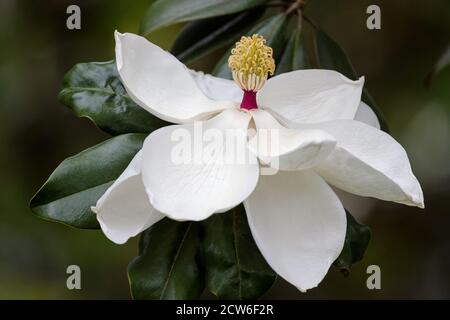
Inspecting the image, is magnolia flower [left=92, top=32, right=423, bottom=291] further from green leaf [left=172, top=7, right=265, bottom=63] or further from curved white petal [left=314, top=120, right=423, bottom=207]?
green leaf [left=172, top=7, right=265, bottom=63]

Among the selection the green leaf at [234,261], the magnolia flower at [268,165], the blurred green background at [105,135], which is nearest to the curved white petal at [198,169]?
the magnolia flower at [268,165]

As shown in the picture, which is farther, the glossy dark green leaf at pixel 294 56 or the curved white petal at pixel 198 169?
the glossy dark green leaf at pixel 294 56

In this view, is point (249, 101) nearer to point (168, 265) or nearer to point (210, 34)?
point (168, 265)

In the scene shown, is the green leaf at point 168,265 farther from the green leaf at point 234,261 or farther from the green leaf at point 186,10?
the green leaf at point 186,10

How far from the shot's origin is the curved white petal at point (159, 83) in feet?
2.49

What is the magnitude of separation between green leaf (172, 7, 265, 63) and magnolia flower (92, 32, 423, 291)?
0.28m

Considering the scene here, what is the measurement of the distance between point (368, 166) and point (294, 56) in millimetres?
342

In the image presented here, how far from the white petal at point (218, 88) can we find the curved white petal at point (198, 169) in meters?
0.09

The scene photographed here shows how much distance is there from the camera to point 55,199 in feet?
2.58

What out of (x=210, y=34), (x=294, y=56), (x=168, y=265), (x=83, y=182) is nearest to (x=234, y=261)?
(x=168, y=265)

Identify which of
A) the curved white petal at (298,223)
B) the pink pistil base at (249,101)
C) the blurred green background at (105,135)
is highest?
the pink pistil base at (249,101)

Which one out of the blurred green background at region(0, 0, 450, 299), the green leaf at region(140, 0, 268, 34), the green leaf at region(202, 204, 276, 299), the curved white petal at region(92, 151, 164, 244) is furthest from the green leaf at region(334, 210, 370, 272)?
the blurred green background at region(0, 0, 450, 299)
